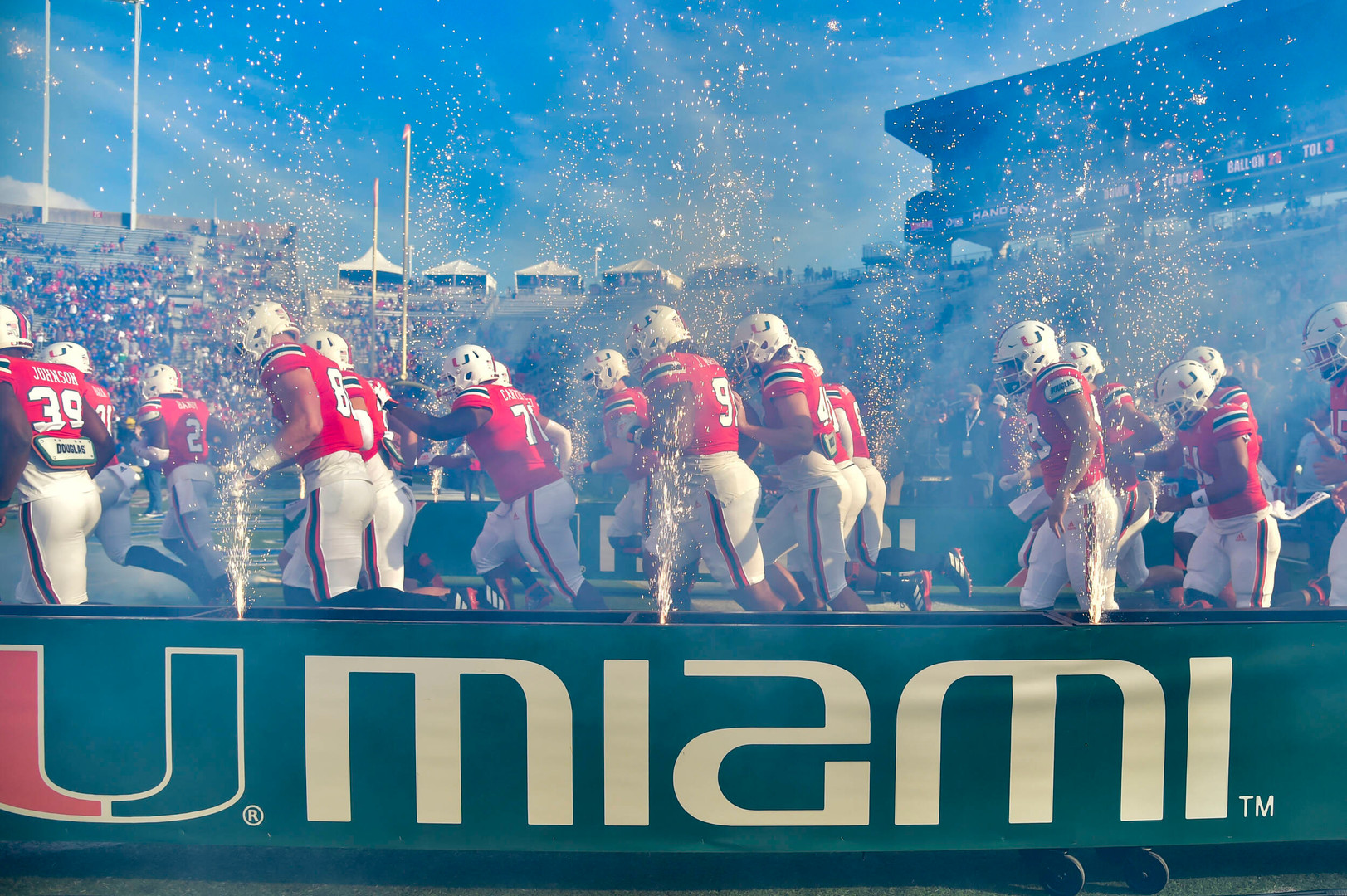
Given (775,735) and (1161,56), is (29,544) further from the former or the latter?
(1161,56)

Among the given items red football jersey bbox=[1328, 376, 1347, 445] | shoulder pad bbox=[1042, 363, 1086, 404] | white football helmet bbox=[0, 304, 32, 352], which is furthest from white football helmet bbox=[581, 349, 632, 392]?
red football jersey bbox=[1328, 376, 1347, 445]

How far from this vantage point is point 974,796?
2.49 metres

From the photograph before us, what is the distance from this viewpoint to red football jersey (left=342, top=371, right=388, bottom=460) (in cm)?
527

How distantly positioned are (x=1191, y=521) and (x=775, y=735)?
4.97 metres

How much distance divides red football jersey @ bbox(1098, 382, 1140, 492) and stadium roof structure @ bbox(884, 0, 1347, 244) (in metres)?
20.3

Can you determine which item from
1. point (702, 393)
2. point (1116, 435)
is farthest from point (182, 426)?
point (1116, 435)

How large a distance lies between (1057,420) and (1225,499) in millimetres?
1181

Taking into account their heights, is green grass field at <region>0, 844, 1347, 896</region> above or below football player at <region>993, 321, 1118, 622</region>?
below

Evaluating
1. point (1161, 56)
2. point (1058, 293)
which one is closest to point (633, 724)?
point (1058, 293)

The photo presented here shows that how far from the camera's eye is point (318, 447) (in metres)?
4.38

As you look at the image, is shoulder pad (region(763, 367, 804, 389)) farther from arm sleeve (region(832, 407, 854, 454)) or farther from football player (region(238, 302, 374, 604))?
football player (region(238, 302, 374, 604))

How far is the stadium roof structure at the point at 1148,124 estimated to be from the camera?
21328mm

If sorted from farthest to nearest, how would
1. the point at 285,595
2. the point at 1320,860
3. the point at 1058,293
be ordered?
the point at 1058,293 < the point at 285,595 < the point at 1320,860

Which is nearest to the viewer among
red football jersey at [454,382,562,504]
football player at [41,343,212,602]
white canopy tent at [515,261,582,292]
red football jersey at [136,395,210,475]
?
red football jersey at [454,382,562,504]
